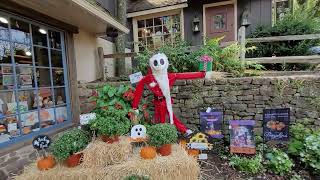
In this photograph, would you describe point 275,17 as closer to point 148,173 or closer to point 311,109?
point 311,109

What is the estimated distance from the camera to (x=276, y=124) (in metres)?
3.12

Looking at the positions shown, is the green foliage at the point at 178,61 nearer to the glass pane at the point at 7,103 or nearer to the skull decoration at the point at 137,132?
the skull decoration at the point at 137,132

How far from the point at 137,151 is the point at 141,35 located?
5.99m

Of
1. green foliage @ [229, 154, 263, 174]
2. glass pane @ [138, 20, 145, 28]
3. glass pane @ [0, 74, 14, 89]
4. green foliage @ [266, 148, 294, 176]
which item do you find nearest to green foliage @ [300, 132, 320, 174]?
green foliage @ [266, 148, 294, 176]

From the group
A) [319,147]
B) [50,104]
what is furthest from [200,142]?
[50,104]

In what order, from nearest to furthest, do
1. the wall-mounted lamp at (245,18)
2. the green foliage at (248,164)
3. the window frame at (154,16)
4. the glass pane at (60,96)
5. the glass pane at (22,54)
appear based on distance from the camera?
the green foliage at (248,164) < the glass pane at (22,54) < the glass pane at (60,96) < the wall-mounted lamp at (245,18) < the window frame at (154,16)

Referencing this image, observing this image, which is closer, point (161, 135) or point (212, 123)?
point (161, 135)

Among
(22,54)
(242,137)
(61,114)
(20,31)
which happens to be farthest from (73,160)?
(242,137)

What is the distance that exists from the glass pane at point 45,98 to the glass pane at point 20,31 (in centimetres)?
87

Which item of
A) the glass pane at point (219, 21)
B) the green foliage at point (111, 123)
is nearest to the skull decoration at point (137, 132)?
the green foliage at point (111, 123)

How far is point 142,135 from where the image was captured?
2783 millimetres

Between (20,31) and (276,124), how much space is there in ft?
13.8

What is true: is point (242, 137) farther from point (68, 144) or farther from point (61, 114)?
point (61, 114)

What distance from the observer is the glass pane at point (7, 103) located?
2.96 meters
